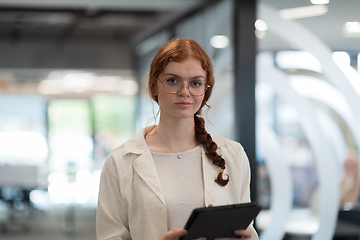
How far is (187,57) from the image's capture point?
147 centimetres

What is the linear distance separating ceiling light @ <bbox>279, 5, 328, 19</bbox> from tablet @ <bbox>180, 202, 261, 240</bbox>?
2.61 metres

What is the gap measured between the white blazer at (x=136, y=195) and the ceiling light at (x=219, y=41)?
9.11 ft

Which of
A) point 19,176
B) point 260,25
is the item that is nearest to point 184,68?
point 260,25

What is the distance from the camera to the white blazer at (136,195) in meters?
1.47

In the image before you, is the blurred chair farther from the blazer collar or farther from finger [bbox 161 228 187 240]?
finger [bbox 161 228 187 240]

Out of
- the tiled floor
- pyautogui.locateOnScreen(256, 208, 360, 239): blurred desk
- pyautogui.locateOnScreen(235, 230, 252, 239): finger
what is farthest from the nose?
the tiled floor

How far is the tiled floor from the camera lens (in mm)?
6938

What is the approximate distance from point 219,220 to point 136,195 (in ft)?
1.16

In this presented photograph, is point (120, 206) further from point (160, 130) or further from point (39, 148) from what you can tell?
point (39, 148)

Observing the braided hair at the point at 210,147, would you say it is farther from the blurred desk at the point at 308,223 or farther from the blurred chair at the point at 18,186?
the blurred chair at the point at 18,186

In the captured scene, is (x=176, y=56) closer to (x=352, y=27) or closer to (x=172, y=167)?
(x=172, y=167)

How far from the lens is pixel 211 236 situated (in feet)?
4.42

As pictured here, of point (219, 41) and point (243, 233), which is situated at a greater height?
point (219, 41)

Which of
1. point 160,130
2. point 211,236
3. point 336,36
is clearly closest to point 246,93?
point 336,36
